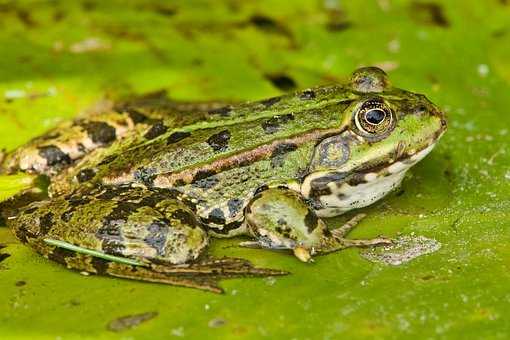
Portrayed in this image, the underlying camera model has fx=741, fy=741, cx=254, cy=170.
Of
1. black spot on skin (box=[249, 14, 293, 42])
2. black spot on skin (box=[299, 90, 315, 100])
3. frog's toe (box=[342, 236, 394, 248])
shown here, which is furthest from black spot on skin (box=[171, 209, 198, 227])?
black spot on skin (box=[249, 14, 293, 42])

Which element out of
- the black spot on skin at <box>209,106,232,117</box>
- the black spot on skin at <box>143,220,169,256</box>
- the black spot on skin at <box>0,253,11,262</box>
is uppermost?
the black spot on skin at <box>209,106,232,117</box>

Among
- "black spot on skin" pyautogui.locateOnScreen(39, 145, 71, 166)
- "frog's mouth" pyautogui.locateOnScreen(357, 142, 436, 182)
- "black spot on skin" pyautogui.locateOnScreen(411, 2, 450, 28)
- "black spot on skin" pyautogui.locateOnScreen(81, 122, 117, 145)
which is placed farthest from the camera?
"black spot on skin" pyautogui.locateOnScreen(411, 2, 450, 28)

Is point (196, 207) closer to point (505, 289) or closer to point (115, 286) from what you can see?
point (115, 286)

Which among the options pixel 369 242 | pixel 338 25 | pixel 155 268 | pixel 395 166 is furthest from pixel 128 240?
pixel 338 25

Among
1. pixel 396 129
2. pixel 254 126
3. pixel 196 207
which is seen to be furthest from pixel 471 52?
pixel 196 207

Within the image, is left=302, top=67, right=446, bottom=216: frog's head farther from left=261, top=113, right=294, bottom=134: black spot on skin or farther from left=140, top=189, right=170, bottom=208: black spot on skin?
left=140, top=189, right=170, bottom=208: black spot on skin

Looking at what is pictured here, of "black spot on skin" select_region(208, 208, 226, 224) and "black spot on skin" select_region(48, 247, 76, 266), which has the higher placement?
"black spot on skin" select_region(208, 208, 226, 224)

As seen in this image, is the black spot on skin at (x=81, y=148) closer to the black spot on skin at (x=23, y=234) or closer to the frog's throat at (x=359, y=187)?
the black spot on skin at (x=23, y=234)

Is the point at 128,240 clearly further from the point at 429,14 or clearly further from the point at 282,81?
the point at 429,14
